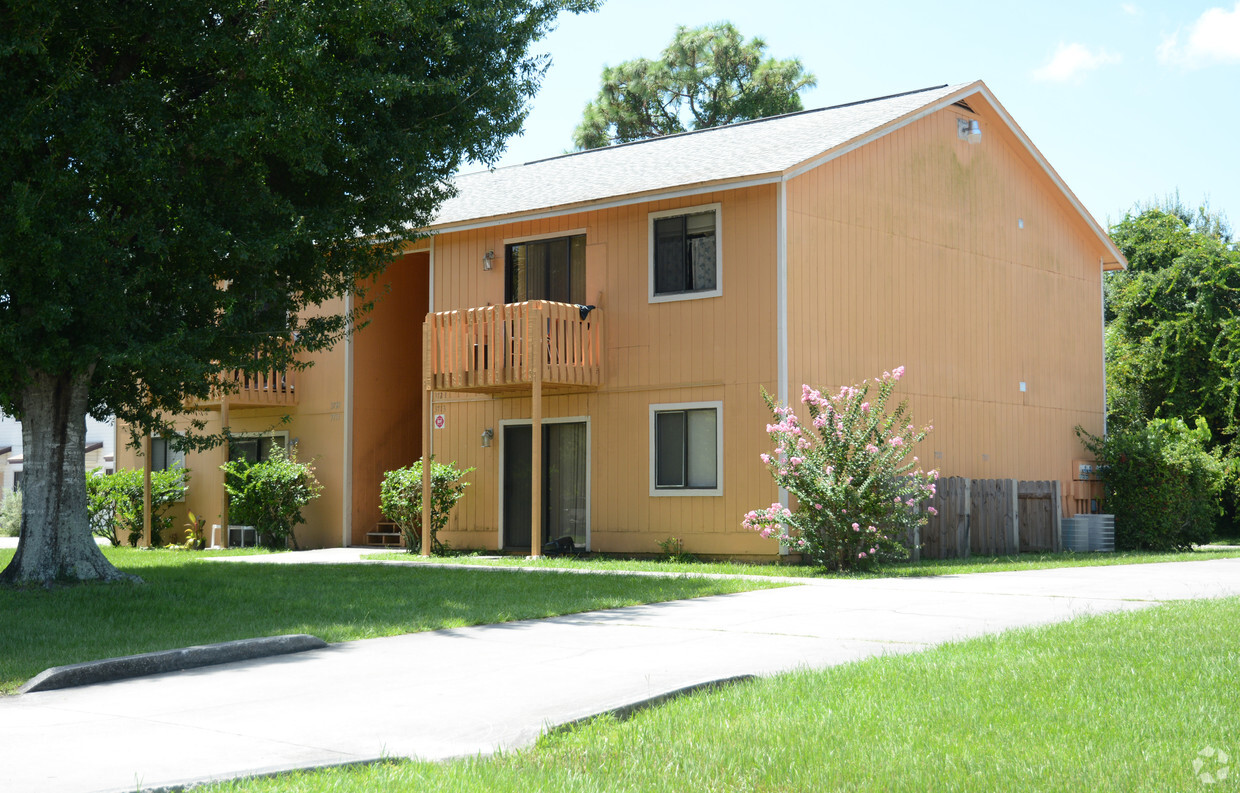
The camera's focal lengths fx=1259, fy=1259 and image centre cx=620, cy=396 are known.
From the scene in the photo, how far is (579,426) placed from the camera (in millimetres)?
21125

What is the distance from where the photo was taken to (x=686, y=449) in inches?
773

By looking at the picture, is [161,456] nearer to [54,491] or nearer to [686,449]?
[686,449]

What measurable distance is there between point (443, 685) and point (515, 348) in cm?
1211

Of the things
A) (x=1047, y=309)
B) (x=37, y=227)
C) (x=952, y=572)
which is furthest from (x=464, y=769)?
(x=1047, y=309)

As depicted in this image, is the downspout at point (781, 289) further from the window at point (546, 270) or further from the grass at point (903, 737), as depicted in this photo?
the grass at point (903, 737)

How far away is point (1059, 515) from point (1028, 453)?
4.53 feet

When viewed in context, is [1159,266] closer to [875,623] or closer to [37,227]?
[875,623]

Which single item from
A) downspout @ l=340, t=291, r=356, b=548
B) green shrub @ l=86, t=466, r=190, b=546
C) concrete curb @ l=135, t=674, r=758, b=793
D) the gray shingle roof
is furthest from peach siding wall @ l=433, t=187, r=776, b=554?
concrete curb @ l=135, t=674, r=758, b=793

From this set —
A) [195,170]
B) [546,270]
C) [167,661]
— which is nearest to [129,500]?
[546,270]

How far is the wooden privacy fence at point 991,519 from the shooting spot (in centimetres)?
2033

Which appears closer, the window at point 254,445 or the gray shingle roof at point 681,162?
the gray shingle roof at point 681,162

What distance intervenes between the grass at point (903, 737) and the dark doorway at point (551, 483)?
13495 millimetres

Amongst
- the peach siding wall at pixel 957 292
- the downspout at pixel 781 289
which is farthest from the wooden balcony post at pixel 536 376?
the peach siding wall at pixel 957 292

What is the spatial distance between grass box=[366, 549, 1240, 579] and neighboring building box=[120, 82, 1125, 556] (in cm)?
126
